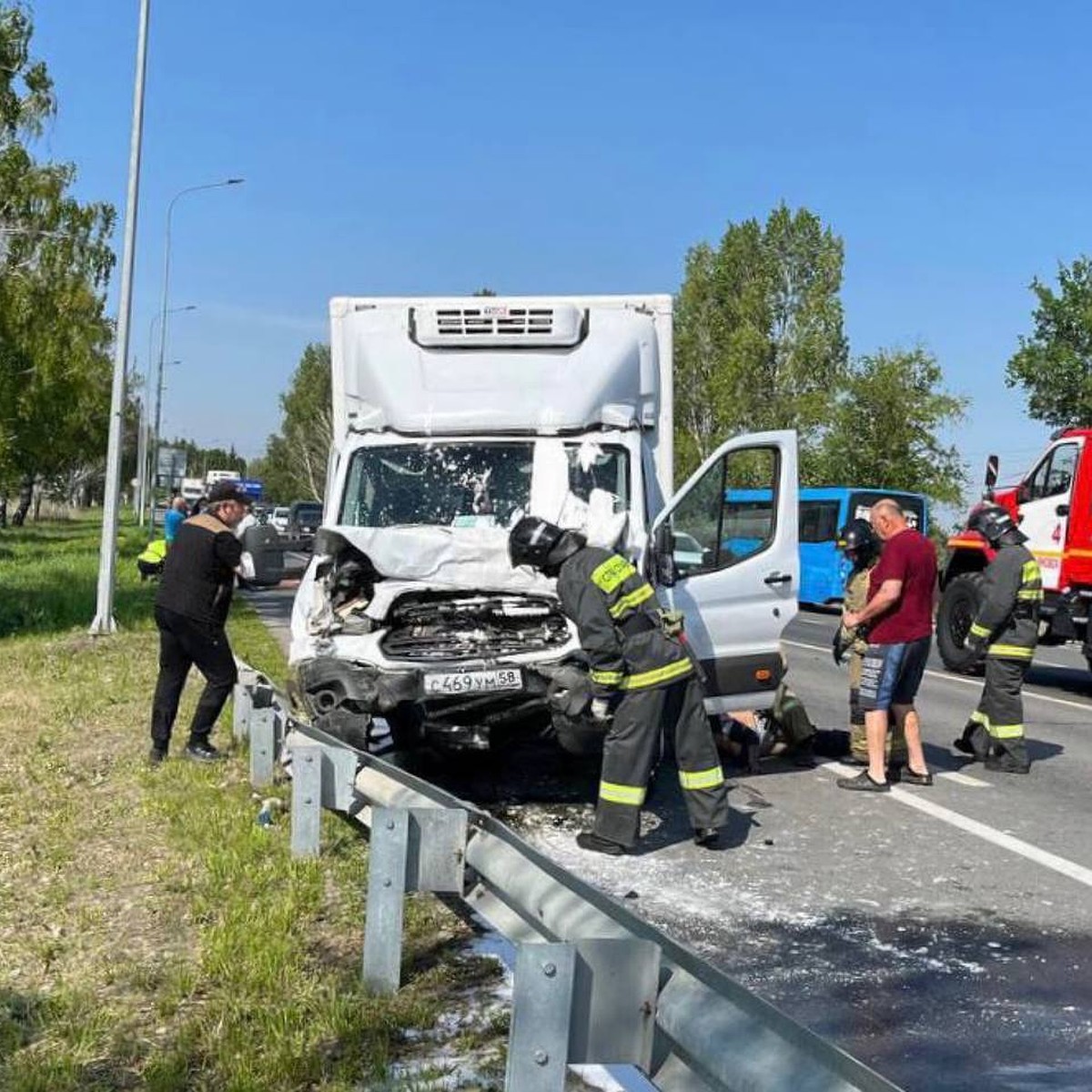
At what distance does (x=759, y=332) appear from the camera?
46.8 m

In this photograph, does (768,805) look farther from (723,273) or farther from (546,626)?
(723,273)

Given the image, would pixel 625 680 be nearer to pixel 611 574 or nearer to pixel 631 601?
pixel 631 601

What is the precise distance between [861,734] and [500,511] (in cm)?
299

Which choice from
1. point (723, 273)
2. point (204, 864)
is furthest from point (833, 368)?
point (204, 864)

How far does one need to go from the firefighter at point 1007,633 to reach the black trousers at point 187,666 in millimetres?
5093

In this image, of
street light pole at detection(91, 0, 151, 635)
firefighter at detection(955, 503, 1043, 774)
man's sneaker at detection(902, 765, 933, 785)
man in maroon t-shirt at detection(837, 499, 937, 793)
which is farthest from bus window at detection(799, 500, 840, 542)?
man in maroon t-shirt at detection(837, 499, 937, 793)

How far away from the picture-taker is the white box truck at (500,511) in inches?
266

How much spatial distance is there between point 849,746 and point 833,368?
3862cm

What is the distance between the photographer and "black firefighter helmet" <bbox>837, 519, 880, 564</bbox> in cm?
872

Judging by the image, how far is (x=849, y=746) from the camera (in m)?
9.12

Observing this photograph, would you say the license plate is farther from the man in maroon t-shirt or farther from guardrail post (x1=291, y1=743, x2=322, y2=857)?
the man in maroon t-shirt

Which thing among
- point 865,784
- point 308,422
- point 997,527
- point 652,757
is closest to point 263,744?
point 652,757

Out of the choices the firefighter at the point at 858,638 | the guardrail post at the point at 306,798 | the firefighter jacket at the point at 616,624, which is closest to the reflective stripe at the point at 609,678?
the firefighter jacket at the point at 616,624

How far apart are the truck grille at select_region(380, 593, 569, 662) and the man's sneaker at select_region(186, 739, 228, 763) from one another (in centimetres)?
178
